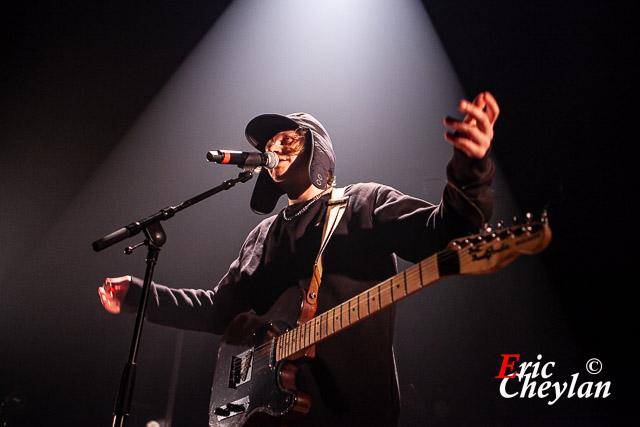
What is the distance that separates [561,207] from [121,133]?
11.6 ft

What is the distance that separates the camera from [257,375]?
211cm

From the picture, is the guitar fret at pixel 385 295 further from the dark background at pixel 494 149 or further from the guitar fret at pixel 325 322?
the dark background at pixel 494 149

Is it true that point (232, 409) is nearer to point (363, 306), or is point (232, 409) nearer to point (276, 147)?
point (363, 306)

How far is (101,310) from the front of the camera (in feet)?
12.1

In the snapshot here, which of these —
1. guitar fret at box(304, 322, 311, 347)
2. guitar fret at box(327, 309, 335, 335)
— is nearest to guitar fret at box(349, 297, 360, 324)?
guitar fret at box(327, 309, 335, 335)

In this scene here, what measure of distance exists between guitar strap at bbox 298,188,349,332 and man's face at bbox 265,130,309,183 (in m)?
0.26

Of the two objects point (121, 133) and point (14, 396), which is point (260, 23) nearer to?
point (121, 133)

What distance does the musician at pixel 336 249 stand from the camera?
171cm

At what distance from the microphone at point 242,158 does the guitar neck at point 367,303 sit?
0.84 metres

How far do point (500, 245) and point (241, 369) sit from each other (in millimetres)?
1427

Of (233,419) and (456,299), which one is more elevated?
(456,299)

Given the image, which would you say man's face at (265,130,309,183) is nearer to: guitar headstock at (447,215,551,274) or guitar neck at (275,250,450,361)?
guitar neck at (275,250,450,361)

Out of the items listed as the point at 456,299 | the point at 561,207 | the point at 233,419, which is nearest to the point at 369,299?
the point at 233,419

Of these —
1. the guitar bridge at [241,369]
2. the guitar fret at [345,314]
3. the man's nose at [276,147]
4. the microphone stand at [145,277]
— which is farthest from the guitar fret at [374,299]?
the man's nose at [276,147]
